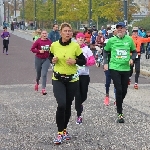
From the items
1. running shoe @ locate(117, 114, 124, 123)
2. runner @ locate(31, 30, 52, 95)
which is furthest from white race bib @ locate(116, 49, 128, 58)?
runner @ locate(31, 30, 52, 95)

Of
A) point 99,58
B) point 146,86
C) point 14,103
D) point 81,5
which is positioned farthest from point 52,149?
point 81,5

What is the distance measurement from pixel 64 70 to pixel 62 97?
423 mm

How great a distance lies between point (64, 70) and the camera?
26.7 feet

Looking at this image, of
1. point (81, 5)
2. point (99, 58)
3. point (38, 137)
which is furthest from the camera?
point (81, 5)

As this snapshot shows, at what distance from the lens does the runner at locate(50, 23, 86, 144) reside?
8039 millimetres

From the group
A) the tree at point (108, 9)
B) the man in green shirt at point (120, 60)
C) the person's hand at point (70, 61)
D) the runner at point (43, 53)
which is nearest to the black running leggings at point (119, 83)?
the man in green shirt at point (120, 60)

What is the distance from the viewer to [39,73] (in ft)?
48.8

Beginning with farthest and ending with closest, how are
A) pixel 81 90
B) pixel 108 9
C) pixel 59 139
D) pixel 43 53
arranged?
pixel 108 9 → pixel 43 53 → pixel 81 90 → pixel 59 139

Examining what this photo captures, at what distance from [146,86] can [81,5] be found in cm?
4584

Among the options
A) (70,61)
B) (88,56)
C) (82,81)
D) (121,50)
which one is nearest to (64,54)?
(70,61)

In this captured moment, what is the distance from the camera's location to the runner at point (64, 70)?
26.4 feet

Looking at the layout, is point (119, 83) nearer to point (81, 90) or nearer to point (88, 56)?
point (81, 90)

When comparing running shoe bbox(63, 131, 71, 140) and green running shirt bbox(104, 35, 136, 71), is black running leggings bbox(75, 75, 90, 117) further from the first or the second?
running shoe bbox(63, 131, 71, 140)

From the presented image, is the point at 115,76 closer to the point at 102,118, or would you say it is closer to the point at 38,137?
the point at 102,118
